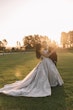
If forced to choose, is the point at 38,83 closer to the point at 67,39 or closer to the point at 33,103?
the point at 33,103

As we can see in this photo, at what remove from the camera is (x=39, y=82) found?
13.5m

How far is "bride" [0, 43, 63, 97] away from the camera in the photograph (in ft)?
41.4

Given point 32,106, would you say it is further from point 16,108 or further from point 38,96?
point 38,96

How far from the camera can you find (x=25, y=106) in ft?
34.6

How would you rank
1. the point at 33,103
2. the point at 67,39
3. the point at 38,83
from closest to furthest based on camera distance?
the point at 33,103 → the point at 38,83 → the point at 67,39

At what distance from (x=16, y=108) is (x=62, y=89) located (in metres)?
4.23

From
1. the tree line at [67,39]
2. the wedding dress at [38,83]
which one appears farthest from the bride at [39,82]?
the tree line at [67,39]

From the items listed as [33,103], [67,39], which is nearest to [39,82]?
[33,103]

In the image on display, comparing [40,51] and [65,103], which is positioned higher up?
[40,51]

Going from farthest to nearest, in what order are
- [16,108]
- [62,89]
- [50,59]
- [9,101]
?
[50,59] → [62,89] → [9,101] → [16,108]

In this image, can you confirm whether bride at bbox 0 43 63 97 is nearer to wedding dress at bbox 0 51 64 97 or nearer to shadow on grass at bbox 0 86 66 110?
wedding dress at bbox 0 51 64 97

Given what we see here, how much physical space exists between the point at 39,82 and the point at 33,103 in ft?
8.78

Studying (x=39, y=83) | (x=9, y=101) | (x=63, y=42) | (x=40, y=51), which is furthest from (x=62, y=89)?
(x=63, y=42)

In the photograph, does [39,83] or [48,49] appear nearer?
[39,83]
